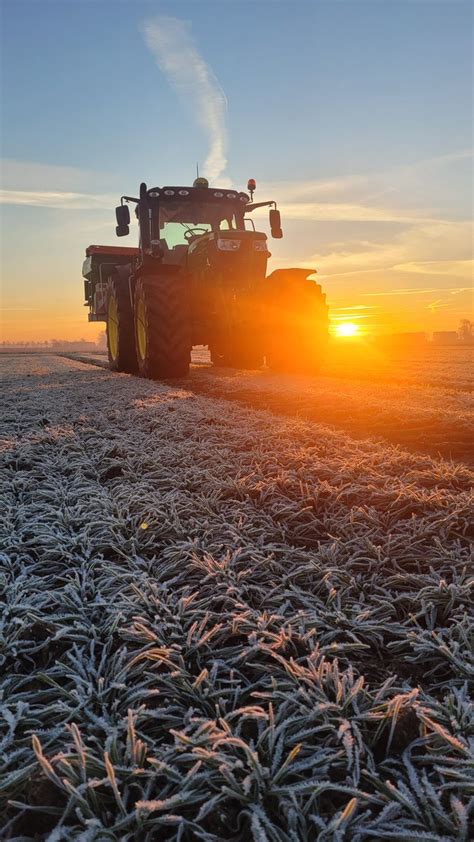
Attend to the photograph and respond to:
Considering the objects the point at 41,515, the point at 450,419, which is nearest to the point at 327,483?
the point at 41,515

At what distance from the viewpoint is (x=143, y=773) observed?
90cm

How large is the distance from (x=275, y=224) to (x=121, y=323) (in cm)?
360

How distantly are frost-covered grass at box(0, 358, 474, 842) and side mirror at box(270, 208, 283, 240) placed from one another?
7756 millimetres

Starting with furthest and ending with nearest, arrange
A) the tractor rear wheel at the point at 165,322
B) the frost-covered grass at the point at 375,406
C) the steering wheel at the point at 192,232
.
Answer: the steering wheel at the point at 192,232 < the tractor rear wheel at the point at 165,322 < the frost-covered grass at the point at 375,406

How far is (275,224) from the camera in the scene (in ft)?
31.0

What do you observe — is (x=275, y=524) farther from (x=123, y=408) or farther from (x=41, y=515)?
(x=123, y=408)

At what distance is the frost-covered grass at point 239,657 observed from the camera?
863mm

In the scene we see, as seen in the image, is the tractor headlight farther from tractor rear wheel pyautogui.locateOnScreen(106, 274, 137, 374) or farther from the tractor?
tractor rear wheel pyautogui.locateOnScreen(106, 274, 137, 374)

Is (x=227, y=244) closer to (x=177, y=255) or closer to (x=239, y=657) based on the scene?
(x=177, y=255)

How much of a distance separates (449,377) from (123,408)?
634 cm

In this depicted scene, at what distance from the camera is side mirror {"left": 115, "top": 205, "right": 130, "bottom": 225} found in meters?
8.91

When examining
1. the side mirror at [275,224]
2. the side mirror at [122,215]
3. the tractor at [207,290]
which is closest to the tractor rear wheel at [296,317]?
the tractor at [207,290]

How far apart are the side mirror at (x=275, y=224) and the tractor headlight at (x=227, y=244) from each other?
3.76 feet

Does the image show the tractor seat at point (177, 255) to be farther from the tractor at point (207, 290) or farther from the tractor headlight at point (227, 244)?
the tractor headlight at point (227, 244)
